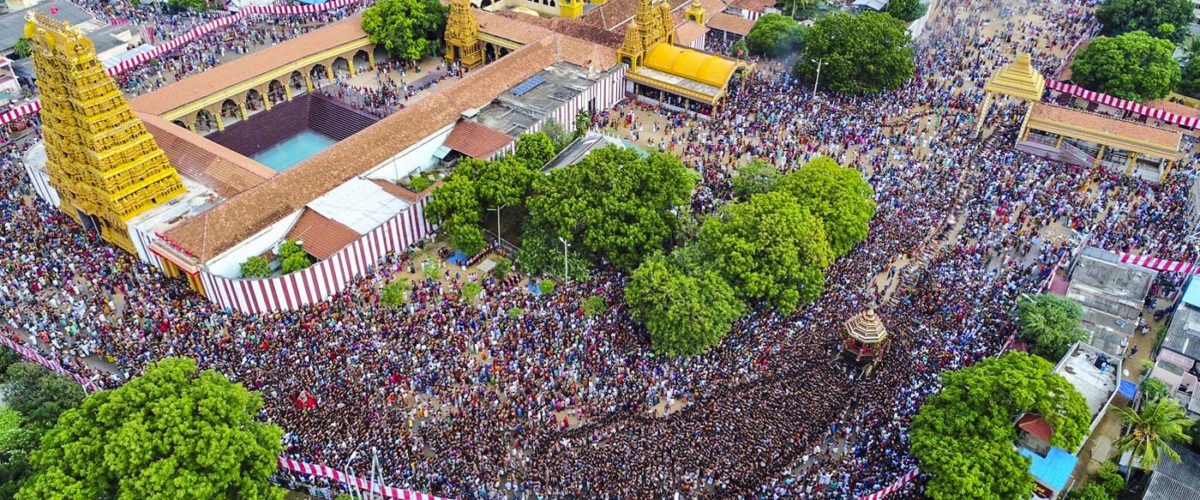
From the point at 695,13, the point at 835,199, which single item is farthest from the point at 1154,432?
the point at 695,13

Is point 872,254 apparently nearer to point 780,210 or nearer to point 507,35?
→ point 780,210

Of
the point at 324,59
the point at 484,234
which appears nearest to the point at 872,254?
the point at 484,234

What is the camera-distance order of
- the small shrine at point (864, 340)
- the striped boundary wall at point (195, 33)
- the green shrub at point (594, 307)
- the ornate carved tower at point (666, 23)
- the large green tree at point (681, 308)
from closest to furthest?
1. the small shrine at point (864, 340)
2. the large green tree at point (681, 308)
3. the green shrub at point (594, 307)
4. the striped boundary wall at point (195, 33)
5. the ornate carved tower at point (666, 23)

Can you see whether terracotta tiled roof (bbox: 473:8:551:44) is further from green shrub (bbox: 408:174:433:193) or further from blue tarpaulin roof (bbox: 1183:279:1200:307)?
blue tarpaulin roof (bbox: 1183:279:1200:307)

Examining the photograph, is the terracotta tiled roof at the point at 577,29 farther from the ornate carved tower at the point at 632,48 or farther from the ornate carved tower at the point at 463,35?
the ornate carved tower at the point at 463,35

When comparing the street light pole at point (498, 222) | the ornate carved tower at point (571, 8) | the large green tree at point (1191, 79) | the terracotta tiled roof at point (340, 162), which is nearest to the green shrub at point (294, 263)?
the terracotta tiled roof at point (340, 162)

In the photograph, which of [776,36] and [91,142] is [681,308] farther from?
[776,36]
